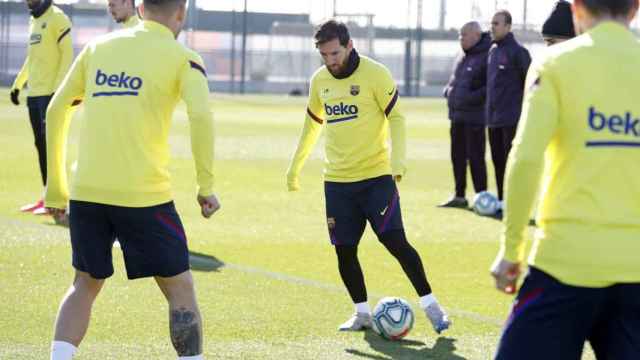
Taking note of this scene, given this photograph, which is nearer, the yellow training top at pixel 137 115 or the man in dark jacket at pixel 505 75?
the yellow training top at pixel 137 115

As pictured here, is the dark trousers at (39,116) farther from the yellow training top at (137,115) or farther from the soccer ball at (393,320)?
the yellow training top at (137,115)

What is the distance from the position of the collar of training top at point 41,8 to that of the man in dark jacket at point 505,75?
4708 mm

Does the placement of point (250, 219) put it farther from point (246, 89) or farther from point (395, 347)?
point (246, 89)

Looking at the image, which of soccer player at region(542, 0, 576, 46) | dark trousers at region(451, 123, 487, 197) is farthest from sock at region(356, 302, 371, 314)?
dark trousers at region(451, 123, 487, 197)

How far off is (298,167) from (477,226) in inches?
209

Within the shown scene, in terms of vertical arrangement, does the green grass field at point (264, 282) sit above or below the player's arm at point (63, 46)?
below

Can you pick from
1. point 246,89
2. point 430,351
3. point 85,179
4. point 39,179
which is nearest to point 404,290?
point 430,351

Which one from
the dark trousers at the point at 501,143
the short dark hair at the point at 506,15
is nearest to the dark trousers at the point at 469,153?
the dark trousers at the point at 501,143

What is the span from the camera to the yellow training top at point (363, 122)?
815cm

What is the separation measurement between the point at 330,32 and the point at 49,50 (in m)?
6.26

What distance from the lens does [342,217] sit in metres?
8.16

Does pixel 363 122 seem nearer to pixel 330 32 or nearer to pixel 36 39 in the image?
pixel 330 32

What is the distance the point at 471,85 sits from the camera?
1504cm

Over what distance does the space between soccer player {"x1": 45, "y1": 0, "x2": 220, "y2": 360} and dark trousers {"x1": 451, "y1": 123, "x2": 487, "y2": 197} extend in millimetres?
9309
